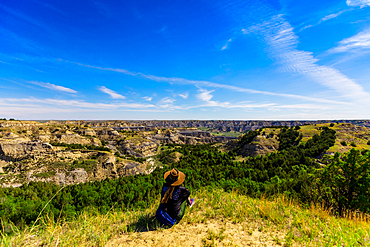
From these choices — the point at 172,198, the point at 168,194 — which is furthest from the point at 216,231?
the point at 168,194

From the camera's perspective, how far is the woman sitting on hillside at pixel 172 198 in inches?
196

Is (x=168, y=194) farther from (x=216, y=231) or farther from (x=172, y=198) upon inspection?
(x=216, y=231)

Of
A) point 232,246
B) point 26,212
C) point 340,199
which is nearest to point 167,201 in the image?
point 232,246

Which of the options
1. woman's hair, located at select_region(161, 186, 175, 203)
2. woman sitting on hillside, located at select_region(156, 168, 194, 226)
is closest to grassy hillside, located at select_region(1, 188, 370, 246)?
woman sitting on hillside, located at select_region(156, 168, 194, 226)

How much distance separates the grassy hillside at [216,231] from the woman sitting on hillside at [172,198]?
37 centimetres

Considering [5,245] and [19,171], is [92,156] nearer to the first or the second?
[19,171]

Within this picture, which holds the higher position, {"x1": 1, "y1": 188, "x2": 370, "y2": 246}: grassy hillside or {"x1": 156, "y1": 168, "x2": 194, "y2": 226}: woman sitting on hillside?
{"x1": 156, "y1": 168, "x2": 194, "y2": 226}: woman sitting on hillside

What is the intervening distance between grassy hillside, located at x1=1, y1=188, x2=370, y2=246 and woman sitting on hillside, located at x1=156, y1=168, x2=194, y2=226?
372mm

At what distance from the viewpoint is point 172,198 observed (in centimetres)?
507

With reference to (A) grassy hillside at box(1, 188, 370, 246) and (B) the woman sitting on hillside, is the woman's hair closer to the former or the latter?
(B) the woman sitting on hillside

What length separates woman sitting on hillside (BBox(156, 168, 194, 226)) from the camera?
16.3ft

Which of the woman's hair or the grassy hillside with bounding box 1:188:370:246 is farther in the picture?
the woman's hair

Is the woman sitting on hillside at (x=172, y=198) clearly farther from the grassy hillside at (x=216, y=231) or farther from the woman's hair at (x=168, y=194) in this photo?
the grassy hillside at (x=216, y=231)

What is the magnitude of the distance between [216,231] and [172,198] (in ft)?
6.23
